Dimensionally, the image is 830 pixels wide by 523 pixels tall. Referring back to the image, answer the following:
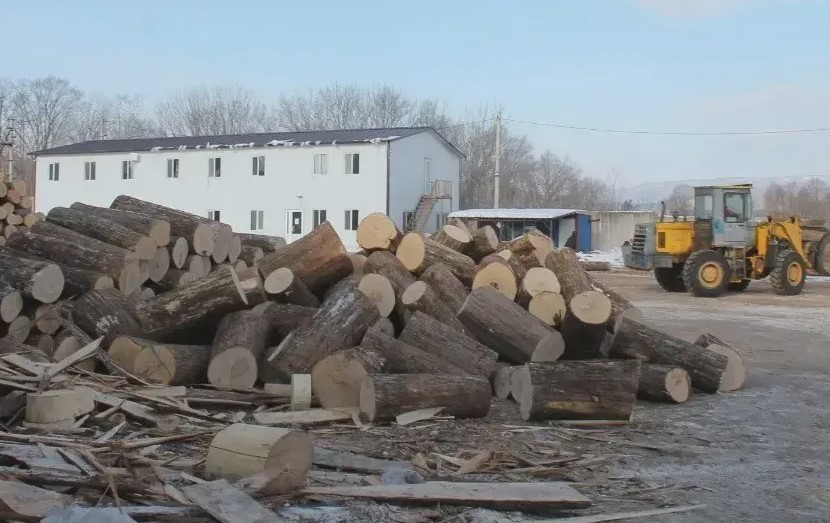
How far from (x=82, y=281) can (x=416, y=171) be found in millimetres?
31326

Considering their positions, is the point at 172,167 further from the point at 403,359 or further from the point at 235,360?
the point at 403,359

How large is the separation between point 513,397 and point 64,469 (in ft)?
13.7

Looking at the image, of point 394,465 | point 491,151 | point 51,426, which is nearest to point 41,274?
point 51,426

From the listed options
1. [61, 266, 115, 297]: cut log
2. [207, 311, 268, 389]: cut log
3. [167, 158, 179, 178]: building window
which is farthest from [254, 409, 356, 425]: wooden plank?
[167, 158, 179, 178]: building window

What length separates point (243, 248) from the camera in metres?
11.2

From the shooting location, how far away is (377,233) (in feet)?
31.1

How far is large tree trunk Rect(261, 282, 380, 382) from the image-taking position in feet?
24.4

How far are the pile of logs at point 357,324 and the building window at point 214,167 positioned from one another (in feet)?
100

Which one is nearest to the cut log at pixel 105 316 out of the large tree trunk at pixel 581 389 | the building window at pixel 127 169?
the large tree trunk at pixel 581 389

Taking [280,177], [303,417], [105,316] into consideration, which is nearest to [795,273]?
[303,417]

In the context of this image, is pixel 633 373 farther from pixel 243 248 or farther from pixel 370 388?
pixel 243 248

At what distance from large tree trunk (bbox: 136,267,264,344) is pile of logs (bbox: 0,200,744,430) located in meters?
0.01

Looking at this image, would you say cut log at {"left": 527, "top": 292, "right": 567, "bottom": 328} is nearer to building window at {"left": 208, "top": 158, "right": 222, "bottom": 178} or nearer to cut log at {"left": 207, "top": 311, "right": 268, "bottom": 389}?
cut log at {"left": 207, "top": 311, "right": 268, "bottom": 389}

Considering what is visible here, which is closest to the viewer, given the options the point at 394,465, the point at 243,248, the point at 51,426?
the point at 394,465
